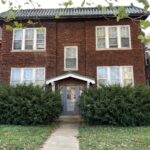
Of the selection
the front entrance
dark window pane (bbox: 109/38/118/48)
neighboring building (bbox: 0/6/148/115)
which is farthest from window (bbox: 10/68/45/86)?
dark window pane (bbox: 109/38/118/48)

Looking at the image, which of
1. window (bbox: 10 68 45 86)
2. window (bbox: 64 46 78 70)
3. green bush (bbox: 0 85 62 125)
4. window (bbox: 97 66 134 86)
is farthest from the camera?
window (bbox: 64 46 78 70)

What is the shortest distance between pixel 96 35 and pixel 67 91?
5.09 metres

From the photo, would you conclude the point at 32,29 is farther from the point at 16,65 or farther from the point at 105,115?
the point at 105,115

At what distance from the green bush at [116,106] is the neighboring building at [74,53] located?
4488mm

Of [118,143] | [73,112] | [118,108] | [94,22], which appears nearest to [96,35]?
[94,22]

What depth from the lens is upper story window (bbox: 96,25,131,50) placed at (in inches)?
782

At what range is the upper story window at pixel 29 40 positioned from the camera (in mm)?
20281

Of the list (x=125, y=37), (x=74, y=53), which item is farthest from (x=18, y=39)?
(x=125, y=37)

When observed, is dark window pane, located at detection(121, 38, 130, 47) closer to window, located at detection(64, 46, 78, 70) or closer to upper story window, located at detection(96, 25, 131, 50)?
upper story window, located at detection(96, 25, 131, 50)

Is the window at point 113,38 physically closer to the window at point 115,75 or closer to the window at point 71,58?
the window at point 115,75

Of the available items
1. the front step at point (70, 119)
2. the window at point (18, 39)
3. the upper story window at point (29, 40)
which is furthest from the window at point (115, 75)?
the window at point (18, 39)

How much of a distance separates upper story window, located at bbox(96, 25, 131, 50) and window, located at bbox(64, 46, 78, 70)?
188cm

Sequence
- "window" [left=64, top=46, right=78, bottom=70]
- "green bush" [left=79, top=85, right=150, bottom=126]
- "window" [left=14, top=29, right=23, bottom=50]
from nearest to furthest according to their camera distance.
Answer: "green bush" [left=79, top=85, right=150, bottom=126] → "window" [left=64, top=46, right=78, bottom=70] → "window" [left=14, top=29, right=23, bottom=50]

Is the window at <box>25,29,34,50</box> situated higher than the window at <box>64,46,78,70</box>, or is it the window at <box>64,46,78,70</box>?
the window at <box>25,29,34,50</box>
